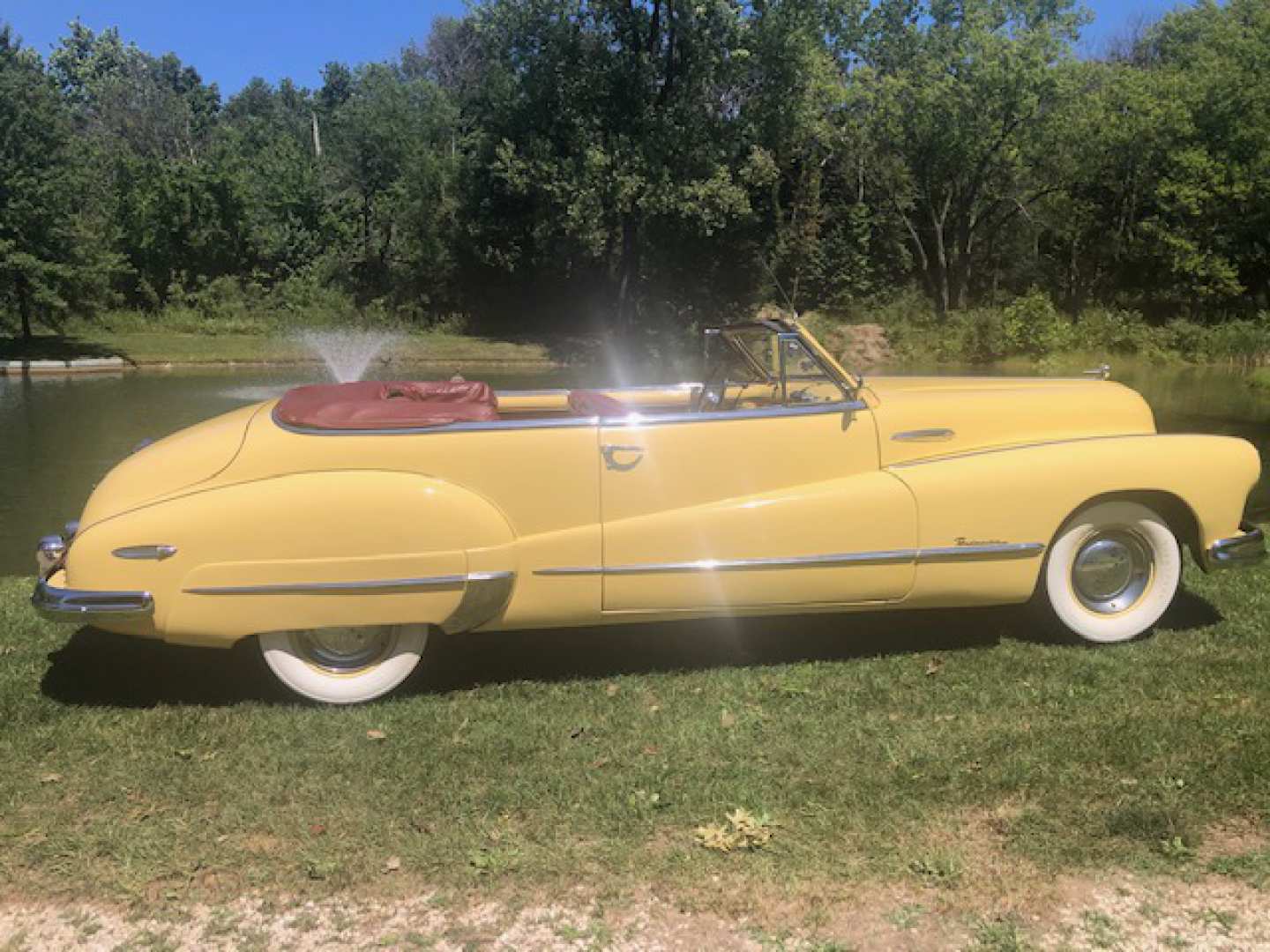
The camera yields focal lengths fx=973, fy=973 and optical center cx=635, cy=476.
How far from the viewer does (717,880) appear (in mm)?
2822

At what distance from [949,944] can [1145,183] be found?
1342 inches

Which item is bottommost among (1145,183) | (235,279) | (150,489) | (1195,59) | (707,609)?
(707,609)

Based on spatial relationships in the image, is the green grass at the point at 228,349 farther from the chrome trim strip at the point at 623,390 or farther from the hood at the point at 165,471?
the hood at the point at 165,471

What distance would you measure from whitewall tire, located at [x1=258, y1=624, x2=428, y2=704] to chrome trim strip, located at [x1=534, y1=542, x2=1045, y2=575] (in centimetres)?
68

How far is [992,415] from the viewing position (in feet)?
14.9

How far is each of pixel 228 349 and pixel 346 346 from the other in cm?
473

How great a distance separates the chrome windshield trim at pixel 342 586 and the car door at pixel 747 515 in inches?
24.1

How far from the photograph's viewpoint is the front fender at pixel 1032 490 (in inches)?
166

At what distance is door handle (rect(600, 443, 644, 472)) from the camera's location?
4023mm

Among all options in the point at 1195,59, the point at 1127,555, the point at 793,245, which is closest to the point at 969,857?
the point at 1127,555

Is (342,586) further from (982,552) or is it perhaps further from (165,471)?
(982,552)

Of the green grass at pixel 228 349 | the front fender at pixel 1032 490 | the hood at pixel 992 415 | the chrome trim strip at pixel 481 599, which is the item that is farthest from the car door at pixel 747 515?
the green grass at pixel 228 349

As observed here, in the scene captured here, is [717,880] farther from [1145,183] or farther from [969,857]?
[1145,183]

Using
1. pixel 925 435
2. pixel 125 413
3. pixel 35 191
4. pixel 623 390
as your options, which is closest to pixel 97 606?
pixel 623 390
